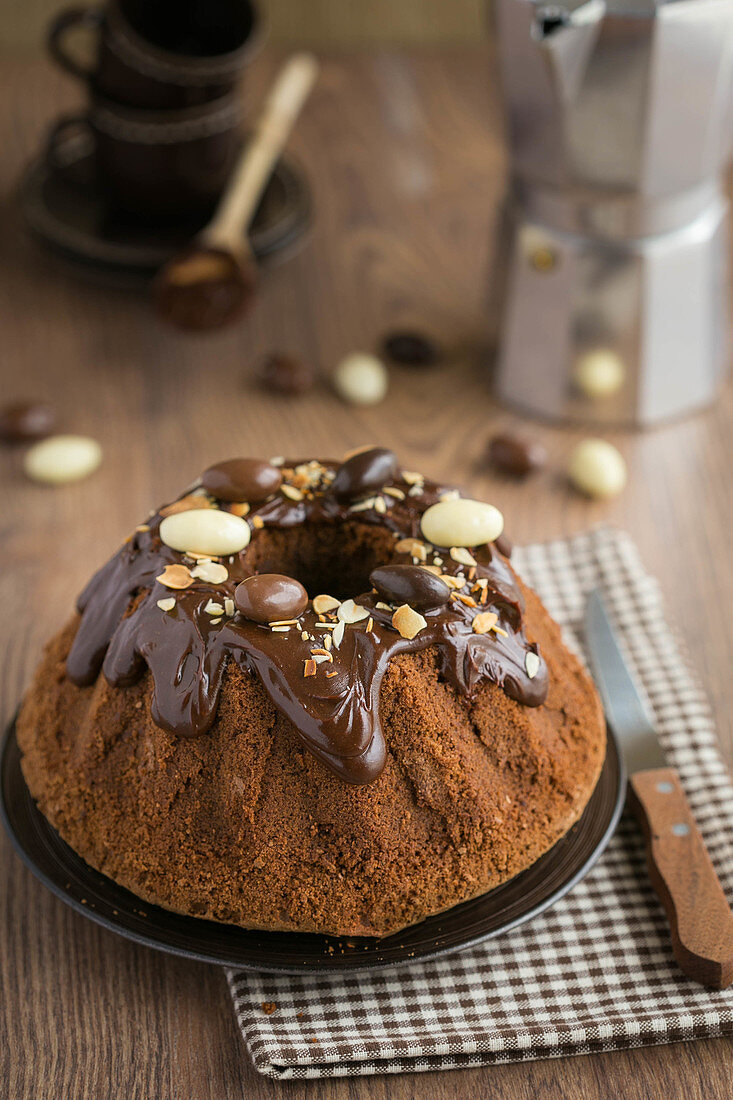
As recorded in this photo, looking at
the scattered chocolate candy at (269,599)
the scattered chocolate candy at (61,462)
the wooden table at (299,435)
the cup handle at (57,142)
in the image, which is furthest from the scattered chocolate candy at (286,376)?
the scattered chocolate candy at (269,599)

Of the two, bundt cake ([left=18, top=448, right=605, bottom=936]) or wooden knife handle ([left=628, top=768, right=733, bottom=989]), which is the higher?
bundt cake ([left=18, top=448, right=605, bottom=936])

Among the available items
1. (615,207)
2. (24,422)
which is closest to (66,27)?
(24,422)

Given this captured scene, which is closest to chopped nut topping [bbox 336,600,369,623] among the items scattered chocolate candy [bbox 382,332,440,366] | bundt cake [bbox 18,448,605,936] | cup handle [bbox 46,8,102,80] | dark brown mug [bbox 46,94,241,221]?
bundt cake [bbox 18,448,605,936]

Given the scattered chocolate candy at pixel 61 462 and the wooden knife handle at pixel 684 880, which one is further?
the scattered chocolate candy at pixel 61 462

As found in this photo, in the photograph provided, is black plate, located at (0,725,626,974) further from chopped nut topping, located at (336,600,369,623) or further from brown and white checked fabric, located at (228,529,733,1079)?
chopped nut topping, located at (336,600,369,623)

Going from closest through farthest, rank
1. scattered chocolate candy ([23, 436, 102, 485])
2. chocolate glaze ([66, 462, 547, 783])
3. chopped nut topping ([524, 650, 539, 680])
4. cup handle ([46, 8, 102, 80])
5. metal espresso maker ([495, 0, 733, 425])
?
chocolate glaze ([66, 462, 547, 783]) < chopped nut topping ([524, 650, 539, 680]) < metal espresso maker ([495, 0, 733, 425]) < scattered chocolate candy ([23, 436, 102, 485]) < cup handle ([46, 8, 102, 80])

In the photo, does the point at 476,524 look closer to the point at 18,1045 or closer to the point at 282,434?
the point at 18,1045

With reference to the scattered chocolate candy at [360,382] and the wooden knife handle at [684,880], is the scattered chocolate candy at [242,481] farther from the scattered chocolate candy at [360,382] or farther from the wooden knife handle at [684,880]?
the scattered chocolate candy at [360,382]
